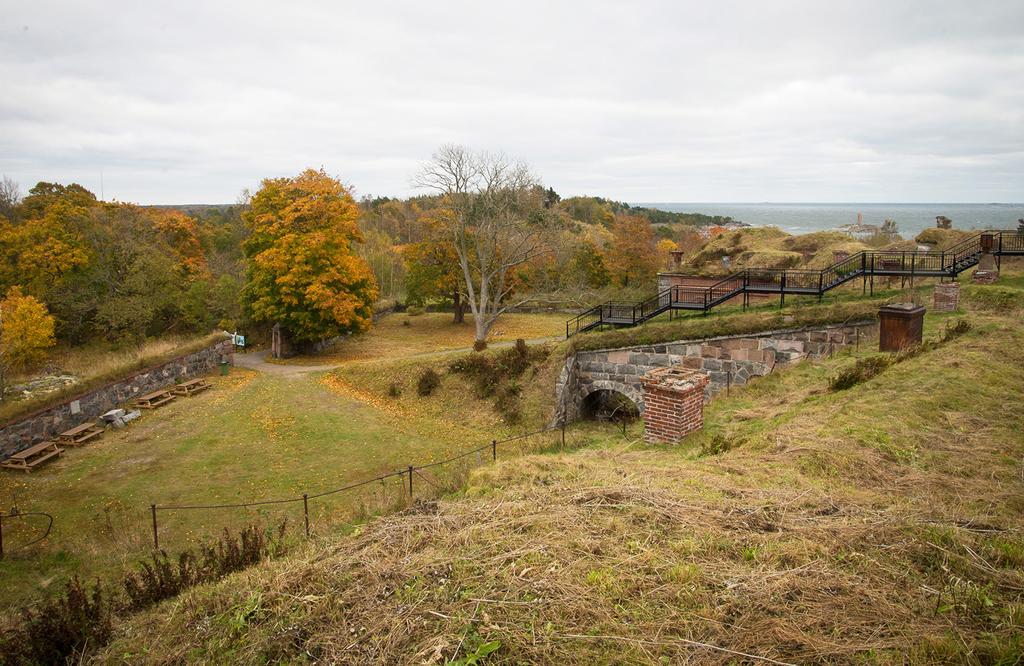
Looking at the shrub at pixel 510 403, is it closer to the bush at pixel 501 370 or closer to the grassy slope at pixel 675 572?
the bush at pixel 501 370

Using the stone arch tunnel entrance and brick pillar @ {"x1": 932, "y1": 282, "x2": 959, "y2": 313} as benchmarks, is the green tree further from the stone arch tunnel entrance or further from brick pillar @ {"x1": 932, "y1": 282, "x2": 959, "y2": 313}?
brick pillar @ {"x1": 932, "y1": 282, "x2": 959, "y2": 313}

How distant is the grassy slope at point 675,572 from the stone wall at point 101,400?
15.3 meters

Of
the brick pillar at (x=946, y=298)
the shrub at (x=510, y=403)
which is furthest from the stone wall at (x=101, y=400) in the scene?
the brick pillar at (x=946, y=298)

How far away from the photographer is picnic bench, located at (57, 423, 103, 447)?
60.0ft

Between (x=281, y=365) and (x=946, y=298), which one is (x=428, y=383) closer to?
(x=281, y=365)

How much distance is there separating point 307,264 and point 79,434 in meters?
13.5

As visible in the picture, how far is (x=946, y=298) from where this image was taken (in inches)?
627

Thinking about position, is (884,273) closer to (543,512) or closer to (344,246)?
(543,512)

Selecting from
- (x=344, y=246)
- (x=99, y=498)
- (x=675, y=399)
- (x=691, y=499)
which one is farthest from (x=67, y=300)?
(x=691, y=499)

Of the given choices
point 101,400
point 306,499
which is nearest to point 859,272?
point 306,499

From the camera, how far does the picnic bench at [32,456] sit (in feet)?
53.9

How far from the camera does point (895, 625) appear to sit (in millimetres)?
4238

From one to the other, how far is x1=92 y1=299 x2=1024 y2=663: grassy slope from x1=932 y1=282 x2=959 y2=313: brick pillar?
365 inches

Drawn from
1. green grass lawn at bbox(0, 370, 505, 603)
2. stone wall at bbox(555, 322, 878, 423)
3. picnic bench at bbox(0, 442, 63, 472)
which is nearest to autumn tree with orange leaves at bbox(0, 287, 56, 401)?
green grass lawn at bbox(0, 370, 505, 603)
